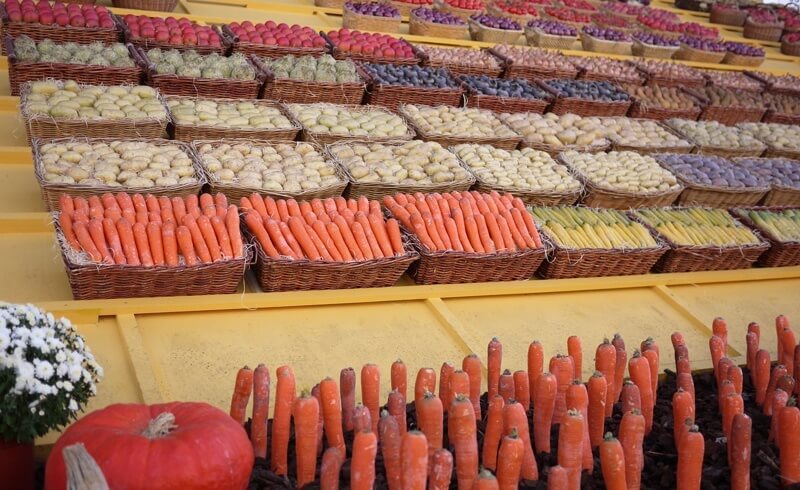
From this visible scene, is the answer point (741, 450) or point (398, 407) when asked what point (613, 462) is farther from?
point (398, 407)

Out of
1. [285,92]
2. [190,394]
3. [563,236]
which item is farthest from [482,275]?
[285,92]

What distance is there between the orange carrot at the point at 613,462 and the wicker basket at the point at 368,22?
18.3 ft

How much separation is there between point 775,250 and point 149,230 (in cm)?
360

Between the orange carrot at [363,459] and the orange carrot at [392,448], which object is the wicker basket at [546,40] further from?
the orange carrot at [363,459]

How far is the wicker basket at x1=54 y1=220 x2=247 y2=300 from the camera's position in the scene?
3.17 metres

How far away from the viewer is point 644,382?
2.87 metres

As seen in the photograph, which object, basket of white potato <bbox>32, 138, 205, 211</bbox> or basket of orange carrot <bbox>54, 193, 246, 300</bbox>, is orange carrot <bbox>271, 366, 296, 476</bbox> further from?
basket of white potato <bbox>32, 138, 205, 211</bbox>

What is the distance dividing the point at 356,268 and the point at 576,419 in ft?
5.19

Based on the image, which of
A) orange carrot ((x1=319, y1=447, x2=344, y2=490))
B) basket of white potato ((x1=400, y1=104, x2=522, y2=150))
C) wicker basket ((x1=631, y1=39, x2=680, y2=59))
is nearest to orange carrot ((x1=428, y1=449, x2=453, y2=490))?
orange carrot ((x1=319, y1=447, x2=344, y2=490))

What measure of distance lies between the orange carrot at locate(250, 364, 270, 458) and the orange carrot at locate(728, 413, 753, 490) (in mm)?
1452

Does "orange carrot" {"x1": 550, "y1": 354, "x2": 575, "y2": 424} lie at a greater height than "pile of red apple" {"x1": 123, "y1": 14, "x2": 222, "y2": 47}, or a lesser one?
lesser

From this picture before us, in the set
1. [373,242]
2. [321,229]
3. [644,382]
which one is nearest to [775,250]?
[644,382]

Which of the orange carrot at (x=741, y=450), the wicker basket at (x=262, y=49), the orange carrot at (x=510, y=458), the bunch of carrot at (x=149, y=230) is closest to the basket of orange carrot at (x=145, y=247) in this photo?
the bunch of carrot at (x=149, y=230)

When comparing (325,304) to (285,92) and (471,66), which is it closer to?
(285,92)
